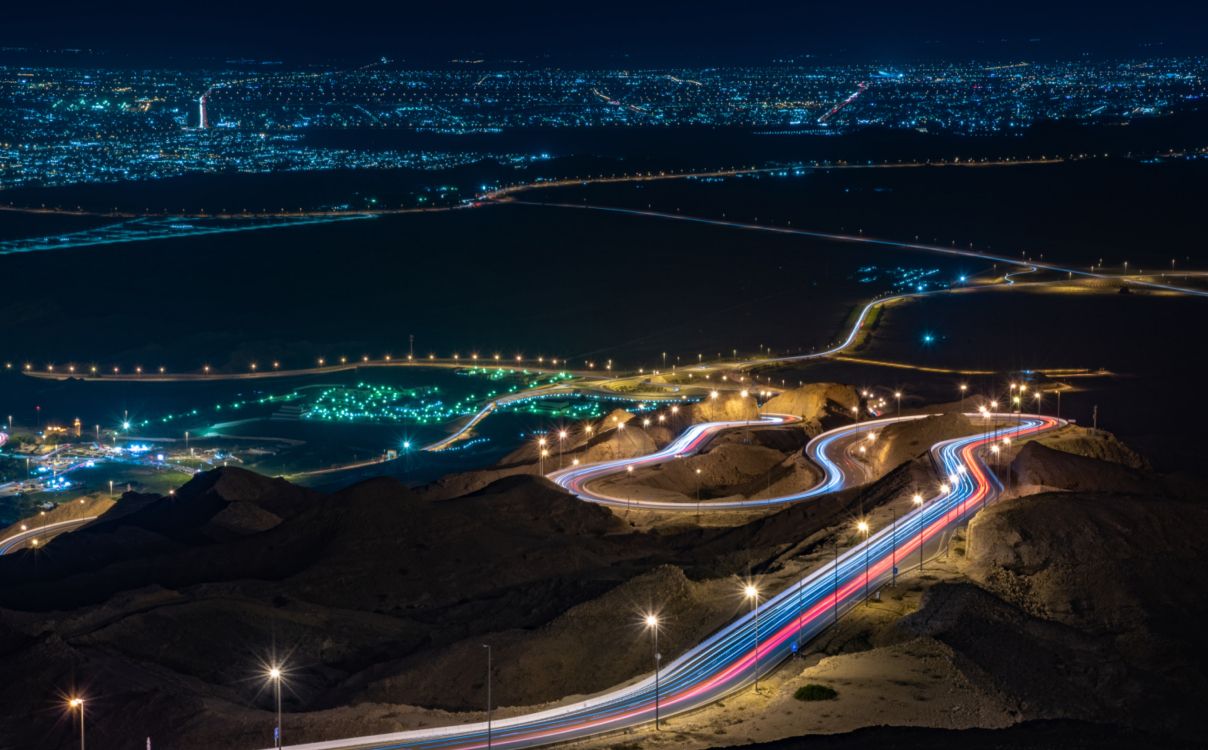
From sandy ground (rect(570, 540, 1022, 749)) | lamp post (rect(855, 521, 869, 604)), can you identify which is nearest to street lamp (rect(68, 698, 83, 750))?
sandy ground (rect(570, 540, 1022, 749))

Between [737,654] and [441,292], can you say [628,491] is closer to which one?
[737,654]

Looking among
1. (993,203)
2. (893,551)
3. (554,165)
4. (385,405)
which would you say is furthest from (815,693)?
(554,165)

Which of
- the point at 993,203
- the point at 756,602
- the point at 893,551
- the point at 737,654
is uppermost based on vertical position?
the point at 756,602

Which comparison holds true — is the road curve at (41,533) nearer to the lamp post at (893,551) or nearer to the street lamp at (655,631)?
the street lamp at (655,631)

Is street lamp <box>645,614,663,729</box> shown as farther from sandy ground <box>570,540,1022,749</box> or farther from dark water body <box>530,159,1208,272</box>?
dark water body <box>530,159,1208,272</box>

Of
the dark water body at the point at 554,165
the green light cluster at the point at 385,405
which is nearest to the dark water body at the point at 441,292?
the green light cluster at the point at 385,405

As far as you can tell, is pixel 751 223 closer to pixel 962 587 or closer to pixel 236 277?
pixel 236 277

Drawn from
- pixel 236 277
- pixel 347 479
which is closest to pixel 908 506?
pixel 347 479
